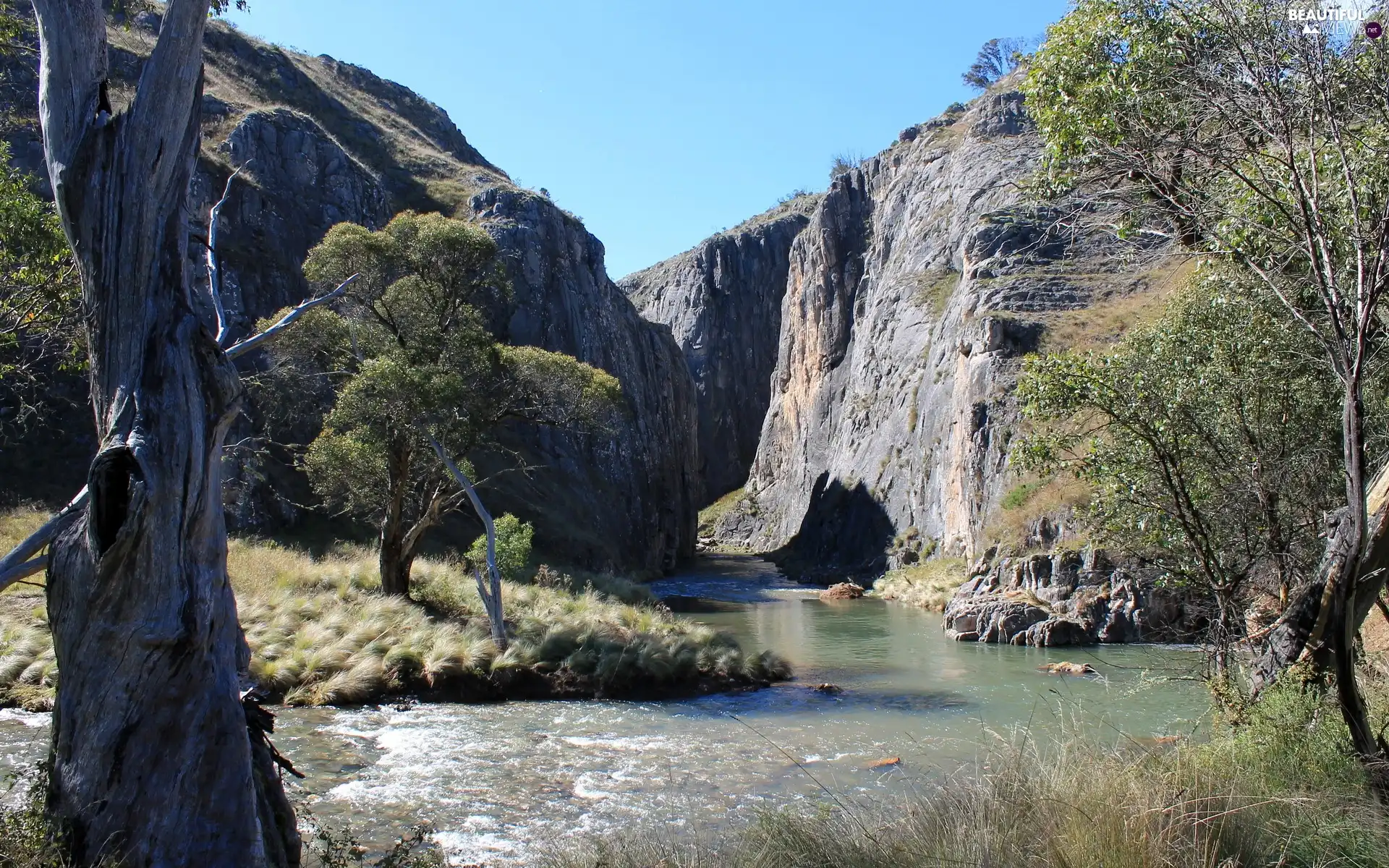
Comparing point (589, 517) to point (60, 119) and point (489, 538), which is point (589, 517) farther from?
point (60, 119)

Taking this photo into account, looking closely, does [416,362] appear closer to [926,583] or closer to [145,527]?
[145,527]

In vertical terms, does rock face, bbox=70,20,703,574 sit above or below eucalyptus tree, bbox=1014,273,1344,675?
above

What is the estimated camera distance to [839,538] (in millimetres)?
55438

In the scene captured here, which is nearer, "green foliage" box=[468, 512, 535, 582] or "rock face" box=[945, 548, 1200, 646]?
"rock face" box=[945, 548, 1200, 646]

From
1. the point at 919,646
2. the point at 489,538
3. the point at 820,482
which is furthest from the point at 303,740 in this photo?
the point at 820,482

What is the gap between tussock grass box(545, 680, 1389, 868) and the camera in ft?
14.6

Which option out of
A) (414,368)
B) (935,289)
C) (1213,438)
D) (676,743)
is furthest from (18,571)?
(935,289)

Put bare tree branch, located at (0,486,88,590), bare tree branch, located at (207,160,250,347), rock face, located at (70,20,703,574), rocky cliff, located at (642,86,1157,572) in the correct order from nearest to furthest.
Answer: bare tree branch, located at (0,486,88,590) < bare tree branch, located at (207,160,250,347) < rock face, located at (70,20,703,574) < rocky cliff, located at (642,86,1157,572)

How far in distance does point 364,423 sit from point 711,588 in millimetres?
28684

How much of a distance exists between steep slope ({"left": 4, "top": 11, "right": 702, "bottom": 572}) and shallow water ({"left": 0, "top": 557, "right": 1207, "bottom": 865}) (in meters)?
A: 13.4

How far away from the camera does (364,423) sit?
2028 centimetres

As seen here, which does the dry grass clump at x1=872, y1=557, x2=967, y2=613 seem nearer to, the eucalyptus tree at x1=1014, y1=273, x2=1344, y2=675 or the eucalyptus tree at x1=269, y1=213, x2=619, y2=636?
the eucalyptus tree at x1=269, y1=213, x2=619, y2=636

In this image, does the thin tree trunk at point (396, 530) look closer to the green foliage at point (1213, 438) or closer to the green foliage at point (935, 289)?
the green foliage at point (1213, 438)

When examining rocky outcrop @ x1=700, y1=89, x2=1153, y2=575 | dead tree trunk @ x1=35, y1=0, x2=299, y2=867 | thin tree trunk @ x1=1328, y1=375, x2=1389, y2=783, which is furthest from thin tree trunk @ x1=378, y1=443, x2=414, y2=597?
thin tree trunk @ x1=1328, y1=375, x2=1389, y2=783
